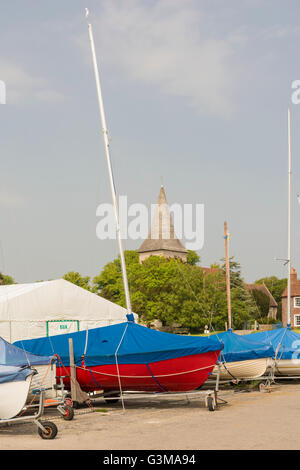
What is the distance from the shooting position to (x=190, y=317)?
281 ft

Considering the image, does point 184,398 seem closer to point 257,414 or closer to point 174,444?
point 257,414

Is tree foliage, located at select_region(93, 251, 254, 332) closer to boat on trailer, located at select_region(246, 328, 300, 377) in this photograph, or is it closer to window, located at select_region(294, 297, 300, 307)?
window, located at select_region(294, 297, 300, 307)

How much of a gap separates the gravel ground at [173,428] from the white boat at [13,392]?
50 cm

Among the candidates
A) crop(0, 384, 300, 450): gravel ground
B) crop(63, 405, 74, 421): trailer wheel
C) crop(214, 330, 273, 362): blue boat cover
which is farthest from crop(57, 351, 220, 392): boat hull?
crop(214, 330, 273, 362): blue boat cover

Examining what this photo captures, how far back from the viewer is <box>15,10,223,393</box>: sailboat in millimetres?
15586

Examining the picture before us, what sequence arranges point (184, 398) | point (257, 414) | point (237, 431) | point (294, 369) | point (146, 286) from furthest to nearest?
point (146, 286), point (294, 369), point (184, 398), point (257, 414), point (237, 431)

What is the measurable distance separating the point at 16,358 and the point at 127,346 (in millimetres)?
3777

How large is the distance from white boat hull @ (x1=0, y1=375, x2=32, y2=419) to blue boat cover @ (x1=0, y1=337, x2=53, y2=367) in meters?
1.30

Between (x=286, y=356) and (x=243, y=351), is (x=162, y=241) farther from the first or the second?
(x=243, y=351)

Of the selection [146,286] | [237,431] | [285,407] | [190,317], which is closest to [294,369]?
[285,407]

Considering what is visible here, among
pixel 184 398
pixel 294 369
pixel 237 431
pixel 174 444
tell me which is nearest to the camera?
pixel 174 444

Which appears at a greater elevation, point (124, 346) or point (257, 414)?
point (124, 346)

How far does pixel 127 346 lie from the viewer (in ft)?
53.0

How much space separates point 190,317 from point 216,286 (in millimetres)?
5666
